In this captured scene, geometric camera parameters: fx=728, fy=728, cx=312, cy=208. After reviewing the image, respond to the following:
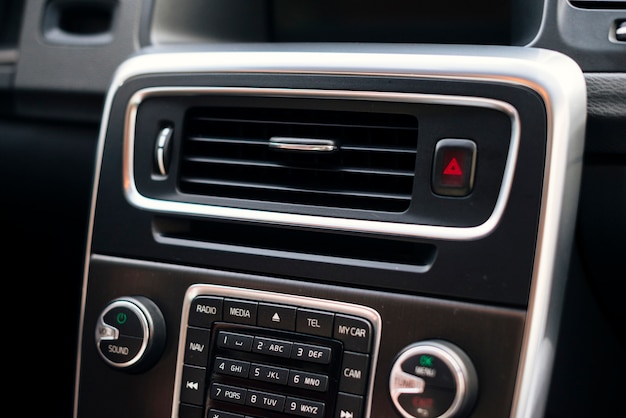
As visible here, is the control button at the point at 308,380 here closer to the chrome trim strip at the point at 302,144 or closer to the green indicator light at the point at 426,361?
the green indicator light at the point at 426,361

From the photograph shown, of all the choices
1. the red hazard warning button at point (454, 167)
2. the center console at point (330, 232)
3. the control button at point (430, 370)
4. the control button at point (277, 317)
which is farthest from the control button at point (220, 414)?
the red hazard warning button at point (454, 167)

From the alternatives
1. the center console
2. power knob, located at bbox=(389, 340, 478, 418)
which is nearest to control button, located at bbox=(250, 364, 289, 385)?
the center console

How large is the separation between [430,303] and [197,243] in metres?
0.29

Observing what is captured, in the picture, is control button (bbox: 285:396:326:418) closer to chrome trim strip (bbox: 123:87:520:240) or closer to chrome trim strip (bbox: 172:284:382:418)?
chrome trim strip (bbox: 172:284:382:418)

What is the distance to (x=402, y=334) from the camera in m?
0.75

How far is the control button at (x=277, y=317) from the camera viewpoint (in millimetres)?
787

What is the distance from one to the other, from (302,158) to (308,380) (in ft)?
0.79

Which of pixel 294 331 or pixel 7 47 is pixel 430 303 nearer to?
pixel 294 331

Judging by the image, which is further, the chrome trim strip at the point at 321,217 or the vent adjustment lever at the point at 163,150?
the vent adjustment lever at the point at 163,150

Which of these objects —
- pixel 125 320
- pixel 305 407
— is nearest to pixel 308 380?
pixel 305 407

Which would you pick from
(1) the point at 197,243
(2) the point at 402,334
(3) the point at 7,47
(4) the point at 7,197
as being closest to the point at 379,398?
(2) the point at 402,334

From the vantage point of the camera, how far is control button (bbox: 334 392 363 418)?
2.47ft

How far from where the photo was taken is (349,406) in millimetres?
754

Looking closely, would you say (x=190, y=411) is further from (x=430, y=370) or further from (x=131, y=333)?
(x=430, y=370)
